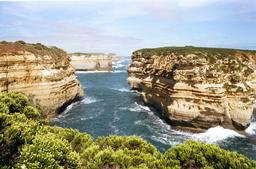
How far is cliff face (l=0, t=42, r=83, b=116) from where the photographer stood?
5525cm

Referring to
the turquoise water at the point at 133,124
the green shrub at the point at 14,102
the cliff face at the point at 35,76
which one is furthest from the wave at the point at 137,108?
the green shrub at the point at 14,102

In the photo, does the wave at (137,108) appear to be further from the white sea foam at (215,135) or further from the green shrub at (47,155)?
the green shrub at (47,155)

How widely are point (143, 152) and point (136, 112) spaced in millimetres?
40787

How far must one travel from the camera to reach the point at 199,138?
47812 millimetres

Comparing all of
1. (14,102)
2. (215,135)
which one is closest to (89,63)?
(215,135)

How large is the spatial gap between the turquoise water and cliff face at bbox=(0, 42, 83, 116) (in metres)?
4.02

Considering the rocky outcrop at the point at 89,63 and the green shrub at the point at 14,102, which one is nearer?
the green shrub at the point at 14,102

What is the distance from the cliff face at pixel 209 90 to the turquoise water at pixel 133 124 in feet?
7.62

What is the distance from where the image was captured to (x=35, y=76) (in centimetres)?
5819

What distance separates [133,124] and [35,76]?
827 inches

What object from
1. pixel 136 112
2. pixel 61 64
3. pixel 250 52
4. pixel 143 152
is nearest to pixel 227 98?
pixel 250 52

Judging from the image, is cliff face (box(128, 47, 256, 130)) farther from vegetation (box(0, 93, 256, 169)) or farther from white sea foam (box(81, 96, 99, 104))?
vegetation (box(0, 93, 256, 169))

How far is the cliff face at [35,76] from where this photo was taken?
55.2 meters

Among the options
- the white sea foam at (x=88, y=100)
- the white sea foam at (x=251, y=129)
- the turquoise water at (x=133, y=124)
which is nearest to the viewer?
the turquoise water at (x=133, y=124)
